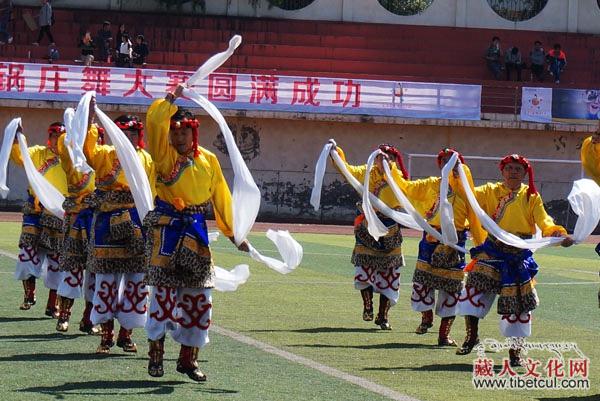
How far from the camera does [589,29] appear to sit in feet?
138

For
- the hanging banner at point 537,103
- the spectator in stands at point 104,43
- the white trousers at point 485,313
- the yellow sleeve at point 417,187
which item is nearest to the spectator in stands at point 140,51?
the spectator in stands at point 104,43

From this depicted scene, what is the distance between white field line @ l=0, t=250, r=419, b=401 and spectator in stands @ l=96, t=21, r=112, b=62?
23.9 meters

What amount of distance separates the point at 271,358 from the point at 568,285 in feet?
32.3

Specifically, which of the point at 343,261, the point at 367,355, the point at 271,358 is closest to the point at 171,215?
the point at 271,358

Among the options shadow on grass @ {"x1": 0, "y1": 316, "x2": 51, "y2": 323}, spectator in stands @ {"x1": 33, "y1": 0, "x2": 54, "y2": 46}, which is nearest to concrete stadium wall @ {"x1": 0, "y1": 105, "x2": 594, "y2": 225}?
spectator in stands @ {"x1": 33, "y1": 0, "x2": 54, "y2": 46}

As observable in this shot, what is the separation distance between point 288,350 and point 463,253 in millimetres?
2285

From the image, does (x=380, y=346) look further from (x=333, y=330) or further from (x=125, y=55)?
(x=125, y=55)

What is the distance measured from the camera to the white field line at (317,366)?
9655 millimetres

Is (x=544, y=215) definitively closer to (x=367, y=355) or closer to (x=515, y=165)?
(x=515, y=165)

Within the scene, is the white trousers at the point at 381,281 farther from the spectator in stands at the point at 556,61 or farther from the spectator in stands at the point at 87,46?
the spectator in stands at the point at 556,61

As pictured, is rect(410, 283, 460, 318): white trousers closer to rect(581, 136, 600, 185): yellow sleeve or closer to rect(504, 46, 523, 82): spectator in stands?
rect(581, 136, 600, 185): yellow sleeve

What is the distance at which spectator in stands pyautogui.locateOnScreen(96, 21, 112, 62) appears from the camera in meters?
36.3

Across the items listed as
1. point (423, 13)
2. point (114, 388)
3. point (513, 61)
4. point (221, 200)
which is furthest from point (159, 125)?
point (423, 13)

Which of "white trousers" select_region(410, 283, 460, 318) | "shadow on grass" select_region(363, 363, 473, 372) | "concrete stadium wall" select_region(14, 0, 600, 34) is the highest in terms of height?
"concrete stadium wall" select_region(14, 0, 600, 34)
